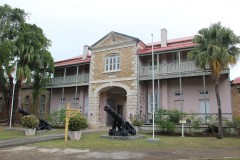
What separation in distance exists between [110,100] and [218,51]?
1360 centimetres

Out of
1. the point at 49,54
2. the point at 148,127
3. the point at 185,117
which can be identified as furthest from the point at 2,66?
the point at 185,117

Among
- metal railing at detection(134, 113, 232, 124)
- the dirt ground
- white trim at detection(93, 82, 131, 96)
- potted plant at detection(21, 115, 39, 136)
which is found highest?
white trim at detection(93, 82, 131, 96)

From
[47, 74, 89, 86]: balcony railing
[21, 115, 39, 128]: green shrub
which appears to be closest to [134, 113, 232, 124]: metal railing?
[47, 74, 89, 86]: balcony railing

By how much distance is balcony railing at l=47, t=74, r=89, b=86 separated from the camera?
24.5 metres

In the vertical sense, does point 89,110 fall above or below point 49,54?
below

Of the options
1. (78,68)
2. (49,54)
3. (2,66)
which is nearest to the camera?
(2,66)

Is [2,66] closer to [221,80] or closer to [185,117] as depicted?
[185,117]

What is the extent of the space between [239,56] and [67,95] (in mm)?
18367

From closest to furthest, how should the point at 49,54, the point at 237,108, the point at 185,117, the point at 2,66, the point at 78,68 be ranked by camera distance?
the point at 185,117 → the point at 237,108 → the point at 2,66 → the point at 49,54 → the point at 78,68

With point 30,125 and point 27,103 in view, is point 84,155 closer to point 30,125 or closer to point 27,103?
point 30,125

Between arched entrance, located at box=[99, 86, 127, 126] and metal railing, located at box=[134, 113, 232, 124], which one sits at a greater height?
arched entrance, located at box=[99, 86, 127, 126]

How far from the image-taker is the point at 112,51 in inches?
913

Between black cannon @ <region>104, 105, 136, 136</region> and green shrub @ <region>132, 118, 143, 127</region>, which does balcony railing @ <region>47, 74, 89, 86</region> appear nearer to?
green shrub @ <region>132, 118, 143, 127</region>

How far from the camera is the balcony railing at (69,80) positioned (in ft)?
80.5
